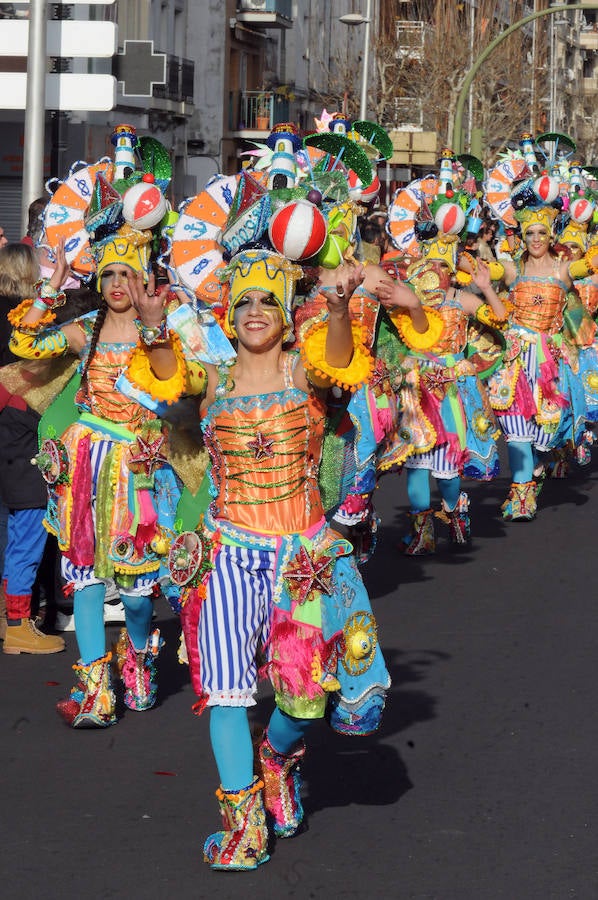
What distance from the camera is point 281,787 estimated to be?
6090mm

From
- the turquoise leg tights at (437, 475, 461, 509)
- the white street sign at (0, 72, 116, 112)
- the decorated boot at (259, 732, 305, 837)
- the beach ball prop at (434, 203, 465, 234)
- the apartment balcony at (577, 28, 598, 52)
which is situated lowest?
the decorated boot at (259, 732, 305, 837)

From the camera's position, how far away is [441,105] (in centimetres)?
5103

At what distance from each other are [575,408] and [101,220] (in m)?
6.99

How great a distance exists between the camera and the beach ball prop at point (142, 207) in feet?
24.5

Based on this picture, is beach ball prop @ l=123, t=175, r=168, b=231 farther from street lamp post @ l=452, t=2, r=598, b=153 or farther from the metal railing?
the metal railing

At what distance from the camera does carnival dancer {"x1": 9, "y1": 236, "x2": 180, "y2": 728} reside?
24.6 feet

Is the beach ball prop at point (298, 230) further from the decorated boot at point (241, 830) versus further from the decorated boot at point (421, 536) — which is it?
the decorated boot at point (421, 536)

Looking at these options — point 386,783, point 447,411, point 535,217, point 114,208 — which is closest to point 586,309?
point 535,217

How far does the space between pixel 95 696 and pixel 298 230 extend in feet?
8.09

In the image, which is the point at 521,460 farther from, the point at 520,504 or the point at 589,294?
the point at 589,294

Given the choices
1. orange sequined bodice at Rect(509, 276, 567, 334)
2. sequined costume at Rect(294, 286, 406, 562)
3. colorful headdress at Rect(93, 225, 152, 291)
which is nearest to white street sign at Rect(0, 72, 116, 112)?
orange sequined bodice at Rect(509, 276, 567, 334)

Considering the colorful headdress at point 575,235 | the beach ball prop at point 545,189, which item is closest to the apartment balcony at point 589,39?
the colorful headdress at point 575,235

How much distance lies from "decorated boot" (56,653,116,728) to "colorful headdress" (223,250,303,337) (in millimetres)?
2039

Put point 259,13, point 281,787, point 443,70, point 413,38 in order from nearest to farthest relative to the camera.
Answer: point 281,787, point 259,13, point 443,70, point 413,38
